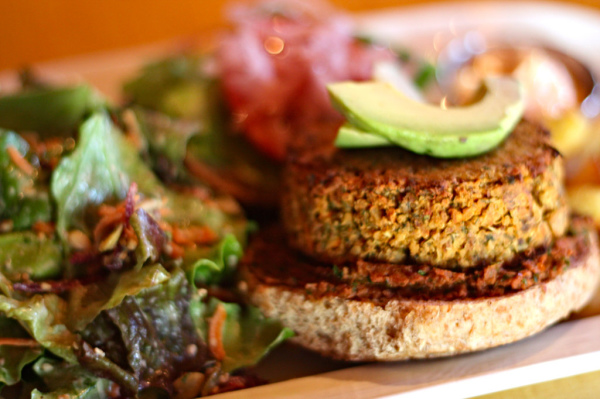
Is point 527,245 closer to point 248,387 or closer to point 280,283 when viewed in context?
point 280,283

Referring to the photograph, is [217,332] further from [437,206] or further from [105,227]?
[437,206]

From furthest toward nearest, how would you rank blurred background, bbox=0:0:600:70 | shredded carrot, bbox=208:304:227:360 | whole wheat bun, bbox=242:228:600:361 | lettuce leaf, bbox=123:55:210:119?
1. blurred background, bbox=0:0:600:70
2. lettuce leaf, bbox=123:55:210:119
3. shredded carrot, bbox=208:304:227:360
4. whole wheat bun, bbox=242:228:600:361

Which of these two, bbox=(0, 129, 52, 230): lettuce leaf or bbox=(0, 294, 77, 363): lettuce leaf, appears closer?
bbox=(0, 294, 77, 363): lettuce leaf

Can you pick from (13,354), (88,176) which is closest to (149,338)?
(13,354)

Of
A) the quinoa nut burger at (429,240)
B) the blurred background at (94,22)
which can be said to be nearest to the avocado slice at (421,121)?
the quinoa nut burger at (429,240)

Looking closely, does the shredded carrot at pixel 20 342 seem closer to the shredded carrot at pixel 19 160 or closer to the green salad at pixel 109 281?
the green salad at pixel 109 281

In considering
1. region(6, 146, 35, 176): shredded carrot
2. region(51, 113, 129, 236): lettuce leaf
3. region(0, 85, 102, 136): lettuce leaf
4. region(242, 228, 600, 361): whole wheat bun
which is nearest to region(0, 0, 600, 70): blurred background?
region(0, 85, 102, 136): lettuce leaf

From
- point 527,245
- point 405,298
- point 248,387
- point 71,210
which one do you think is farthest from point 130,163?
point 527,245

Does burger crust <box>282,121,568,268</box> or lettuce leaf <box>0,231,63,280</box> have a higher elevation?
burger crust <box>282,121,568,268</box>

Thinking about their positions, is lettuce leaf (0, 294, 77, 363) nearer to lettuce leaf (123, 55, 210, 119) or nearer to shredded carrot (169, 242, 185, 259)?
shredded carrot (169, 242, 185, 259)
